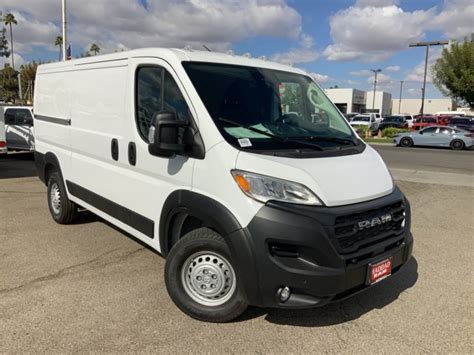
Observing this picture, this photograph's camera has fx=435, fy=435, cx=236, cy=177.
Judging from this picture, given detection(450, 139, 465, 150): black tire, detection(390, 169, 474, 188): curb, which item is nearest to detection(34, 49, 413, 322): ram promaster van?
detection(390, 169, 474, 188): curb

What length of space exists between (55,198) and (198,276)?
3607 millimetres

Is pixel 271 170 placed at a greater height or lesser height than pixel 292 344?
greater

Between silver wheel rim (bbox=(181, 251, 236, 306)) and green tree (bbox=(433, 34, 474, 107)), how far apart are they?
1410 inches

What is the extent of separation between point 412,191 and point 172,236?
760cm

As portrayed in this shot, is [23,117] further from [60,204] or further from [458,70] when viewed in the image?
[458,70]

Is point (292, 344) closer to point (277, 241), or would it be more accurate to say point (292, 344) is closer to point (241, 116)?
point (277, 241)

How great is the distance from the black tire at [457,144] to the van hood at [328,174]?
23.0m

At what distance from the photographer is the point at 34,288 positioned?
4.11 meters

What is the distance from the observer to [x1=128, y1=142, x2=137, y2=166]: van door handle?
415 cm

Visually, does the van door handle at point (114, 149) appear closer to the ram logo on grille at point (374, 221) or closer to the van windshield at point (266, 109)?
the van windshield at point (266, 109)

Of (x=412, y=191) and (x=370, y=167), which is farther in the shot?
(x=412, y=191)

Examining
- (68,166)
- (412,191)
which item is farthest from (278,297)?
(412,191)

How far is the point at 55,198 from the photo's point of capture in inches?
247

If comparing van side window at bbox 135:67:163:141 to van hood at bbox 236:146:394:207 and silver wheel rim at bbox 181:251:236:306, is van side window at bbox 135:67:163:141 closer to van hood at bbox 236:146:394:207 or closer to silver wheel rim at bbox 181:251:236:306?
van hood at bbox 236:146:394:207
